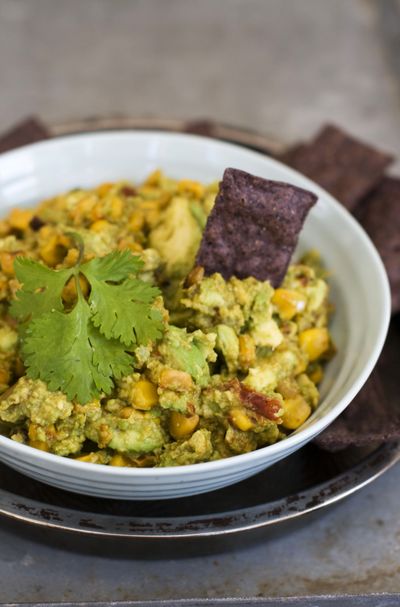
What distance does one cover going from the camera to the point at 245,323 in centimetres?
222

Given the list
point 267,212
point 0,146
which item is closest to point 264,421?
point 267,212

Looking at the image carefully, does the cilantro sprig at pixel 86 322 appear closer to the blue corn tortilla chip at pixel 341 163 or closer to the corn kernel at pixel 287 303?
the corn kernel at pixel 287 303

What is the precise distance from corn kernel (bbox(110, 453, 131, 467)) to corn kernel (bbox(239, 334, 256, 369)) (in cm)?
41

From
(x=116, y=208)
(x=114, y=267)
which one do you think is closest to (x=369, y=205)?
(x=116, y=208)

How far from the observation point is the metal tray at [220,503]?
2051mm

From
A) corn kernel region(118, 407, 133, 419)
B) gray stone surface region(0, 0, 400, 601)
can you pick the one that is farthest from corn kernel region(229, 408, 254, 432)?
gray stone surface region(0, 0, 400, 601)

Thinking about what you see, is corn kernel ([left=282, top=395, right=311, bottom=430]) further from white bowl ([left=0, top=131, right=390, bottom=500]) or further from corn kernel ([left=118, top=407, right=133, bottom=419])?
corn kernel ([left=118, top=407, right=133, bottom=419])

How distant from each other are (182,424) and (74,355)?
0.34 meters

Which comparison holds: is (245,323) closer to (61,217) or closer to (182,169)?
(61,217)

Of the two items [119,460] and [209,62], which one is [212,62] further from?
[119,460]

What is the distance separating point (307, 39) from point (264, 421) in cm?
431

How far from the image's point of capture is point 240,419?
1996mm

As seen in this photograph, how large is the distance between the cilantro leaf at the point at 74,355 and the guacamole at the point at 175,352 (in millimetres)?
30

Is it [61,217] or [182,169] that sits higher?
[182,169]
